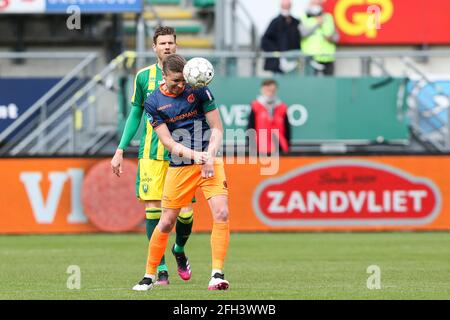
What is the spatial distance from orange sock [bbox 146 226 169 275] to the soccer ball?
57.3 inches

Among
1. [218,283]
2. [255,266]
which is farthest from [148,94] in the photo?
[255,266]

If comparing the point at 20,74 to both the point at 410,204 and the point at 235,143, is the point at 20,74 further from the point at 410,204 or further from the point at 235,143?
the point at 410,204

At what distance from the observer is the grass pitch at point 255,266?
10.6 meters

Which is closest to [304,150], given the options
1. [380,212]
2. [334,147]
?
[334,147]

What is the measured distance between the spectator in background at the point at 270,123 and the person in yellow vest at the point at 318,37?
5.46 ft

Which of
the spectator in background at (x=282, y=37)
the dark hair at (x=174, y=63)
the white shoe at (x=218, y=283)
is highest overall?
the spectator in background at (x=282, y=37)

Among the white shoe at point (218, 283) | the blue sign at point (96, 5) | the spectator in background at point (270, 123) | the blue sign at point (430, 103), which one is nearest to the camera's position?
the white shoe at point (218, 283)

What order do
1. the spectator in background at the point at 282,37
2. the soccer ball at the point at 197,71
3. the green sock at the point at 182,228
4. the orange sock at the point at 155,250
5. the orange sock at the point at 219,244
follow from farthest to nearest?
the spectator in background at the point at 282,37, the green sock at the point at 182,228, the orange sock at the point at 155,250, the orange sock at the point at 219,244, the soccer ball at the point at 197,71

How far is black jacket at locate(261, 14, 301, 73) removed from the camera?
2142 centimetres

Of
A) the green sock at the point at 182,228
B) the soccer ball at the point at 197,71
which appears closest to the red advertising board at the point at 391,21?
the green sock at the point at 182,228

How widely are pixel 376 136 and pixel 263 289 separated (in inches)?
416

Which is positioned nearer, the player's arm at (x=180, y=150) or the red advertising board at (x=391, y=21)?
the player's arm at (x=180, y=150)

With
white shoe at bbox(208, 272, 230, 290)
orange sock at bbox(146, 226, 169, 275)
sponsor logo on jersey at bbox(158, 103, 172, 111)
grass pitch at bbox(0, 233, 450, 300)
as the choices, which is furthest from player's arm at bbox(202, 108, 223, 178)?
grass pitch at bbox(0, 233, 450, 300)

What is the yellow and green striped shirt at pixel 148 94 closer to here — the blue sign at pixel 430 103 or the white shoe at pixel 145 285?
the white shoe at pixel 145 285
